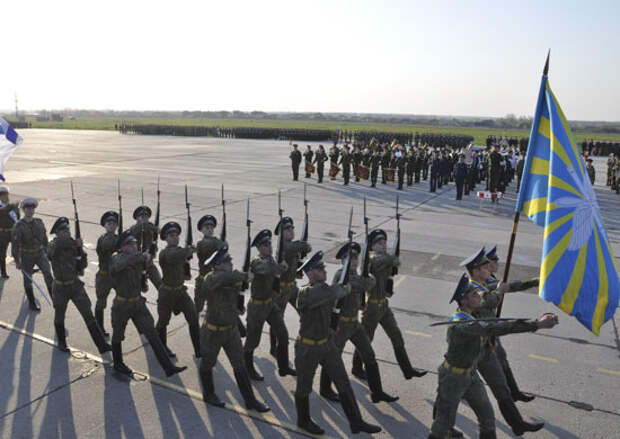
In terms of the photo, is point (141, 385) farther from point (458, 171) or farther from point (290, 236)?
point (458, 171)

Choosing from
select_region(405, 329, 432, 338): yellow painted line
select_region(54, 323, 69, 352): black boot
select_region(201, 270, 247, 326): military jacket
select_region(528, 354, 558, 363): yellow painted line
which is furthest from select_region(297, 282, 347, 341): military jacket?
select_region(54, 323, 69, 352): black boot

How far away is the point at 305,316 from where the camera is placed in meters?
5.23

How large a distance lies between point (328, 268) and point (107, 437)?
657cm

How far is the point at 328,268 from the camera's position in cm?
1108

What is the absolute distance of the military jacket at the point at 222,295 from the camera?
5.57 meters

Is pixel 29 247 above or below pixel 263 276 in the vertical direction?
below

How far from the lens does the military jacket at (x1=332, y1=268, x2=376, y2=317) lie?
570cm

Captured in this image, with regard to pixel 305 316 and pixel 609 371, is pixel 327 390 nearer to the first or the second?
pixel 305 316

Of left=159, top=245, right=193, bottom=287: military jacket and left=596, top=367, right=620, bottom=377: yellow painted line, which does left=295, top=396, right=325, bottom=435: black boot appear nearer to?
A: left=159, top=245, right=193, bottom=287: military jacket

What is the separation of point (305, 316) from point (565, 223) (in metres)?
2.63

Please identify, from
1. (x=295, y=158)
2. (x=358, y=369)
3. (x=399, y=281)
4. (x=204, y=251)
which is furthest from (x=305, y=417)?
(x=295, y=158)

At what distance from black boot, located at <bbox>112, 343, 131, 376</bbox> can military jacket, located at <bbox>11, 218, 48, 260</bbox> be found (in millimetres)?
3161

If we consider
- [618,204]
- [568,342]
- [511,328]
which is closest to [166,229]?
[511,328]

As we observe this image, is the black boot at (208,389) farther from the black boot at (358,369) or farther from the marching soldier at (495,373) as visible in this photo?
the marching soldier at (495,373)
